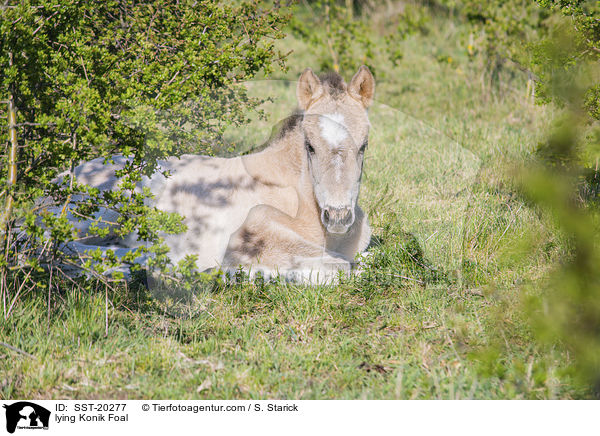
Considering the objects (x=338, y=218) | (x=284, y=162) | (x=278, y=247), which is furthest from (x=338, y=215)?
(x=284, y=162)

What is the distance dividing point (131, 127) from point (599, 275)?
2.83m

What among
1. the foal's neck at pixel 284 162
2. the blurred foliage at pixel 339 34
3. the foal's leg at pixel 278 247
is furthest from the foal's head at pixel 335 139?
the blurred foliage at pixel 339 34

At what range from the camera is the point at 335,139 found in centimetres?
420

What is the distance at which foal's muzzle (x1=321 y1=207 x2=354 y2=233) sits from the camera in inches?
162

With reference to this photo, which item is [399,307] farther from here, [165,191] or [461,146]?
[461,146]

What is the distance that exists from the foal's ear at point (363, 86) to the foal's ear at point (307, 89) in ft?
0.81

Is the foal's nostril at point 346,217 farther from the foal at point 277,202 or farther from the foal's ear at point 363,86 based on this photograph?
the foal's ear at point 363,86

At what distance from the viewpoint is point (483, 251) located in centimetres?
486

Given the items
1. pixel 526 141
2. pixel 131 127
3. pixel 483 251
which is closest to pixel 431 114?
pixel 526 141

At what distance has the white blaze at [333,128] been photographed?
4.20m

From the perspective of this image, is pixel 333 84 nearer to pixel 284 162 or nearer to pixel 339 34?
pixel 284 162

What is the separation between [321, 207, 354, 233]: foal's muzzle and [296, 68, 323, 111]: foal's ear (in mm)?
899
